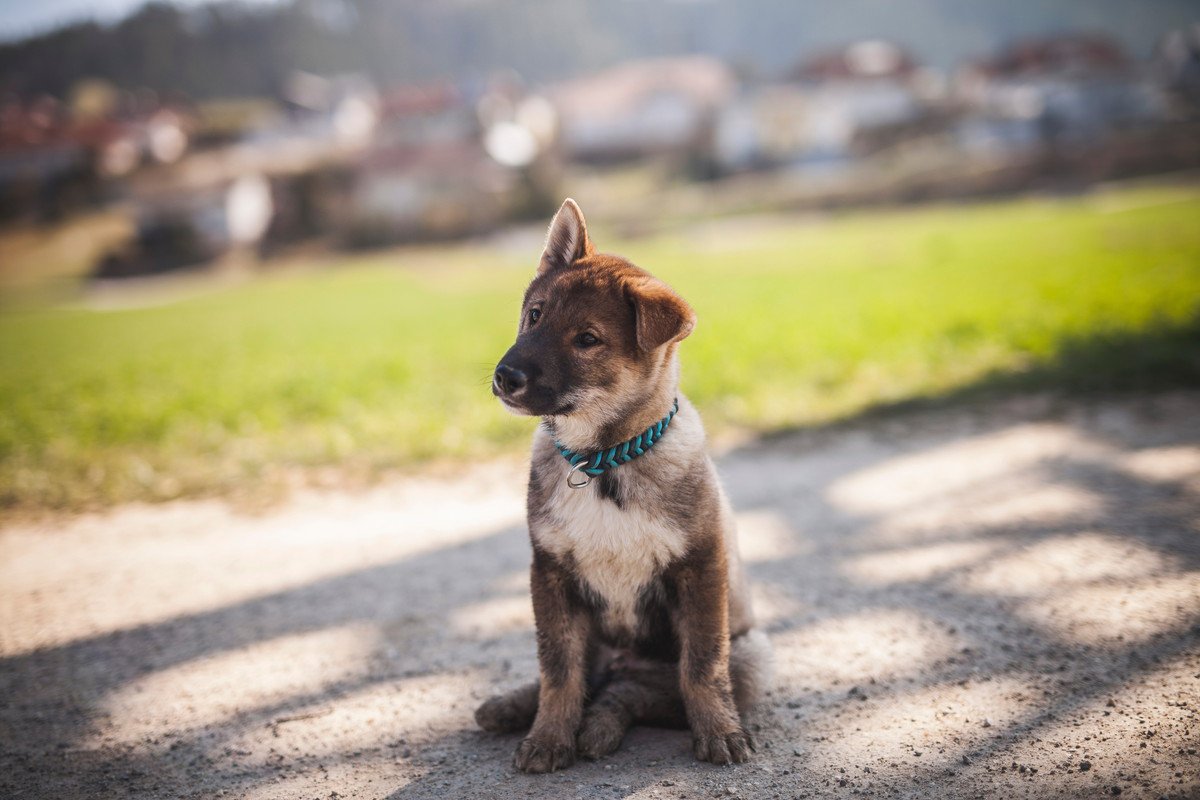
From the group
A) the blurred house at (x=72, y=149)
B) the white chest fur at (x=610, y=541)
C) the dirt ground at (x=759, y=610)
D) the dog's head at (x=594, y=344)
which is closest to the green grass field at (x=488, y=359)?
the dog's head at (x=594, y=344)

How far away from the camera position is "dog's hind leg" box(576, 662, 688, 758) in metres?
3.03

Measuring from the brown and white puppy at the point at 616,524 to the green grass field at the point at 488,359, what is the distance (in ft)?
1.76

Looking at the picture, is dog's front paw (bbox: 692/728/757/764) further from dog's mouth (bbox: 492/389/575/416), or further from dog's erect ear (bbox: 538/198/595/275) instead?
dog's erect ear (bbox: 538/198/595/275)

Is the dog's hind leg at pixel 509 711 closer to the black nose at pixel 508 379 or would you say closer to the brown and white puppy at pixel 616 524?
the brown and white puppy at pixel 616 524

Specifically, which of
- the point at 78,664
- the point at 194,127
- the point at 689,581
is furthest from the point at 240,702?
the point at 194,127

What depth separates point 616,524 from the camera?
2906mm

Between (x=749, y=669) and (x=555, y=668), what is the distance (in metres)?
0.81

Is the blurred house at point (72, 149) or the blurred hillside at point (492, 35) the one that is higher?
the blurred hillside at point (492, 35)

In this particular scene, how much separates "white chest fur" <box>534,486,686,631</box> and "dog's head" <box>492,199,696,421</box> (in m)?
0.35

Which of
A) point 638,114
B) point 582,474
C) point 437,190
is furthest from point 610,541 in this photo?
point 638,114

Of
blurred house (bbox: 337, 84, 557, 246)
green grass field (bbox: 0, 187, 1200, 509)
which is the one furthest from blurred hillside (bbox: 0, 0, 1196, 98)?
green grass field (bbox: 0, 187, 1200, 509)

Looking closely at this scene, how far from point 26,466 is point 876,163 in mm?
48237

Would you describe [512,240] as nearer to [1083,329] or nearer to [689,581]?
A: [1083,329]

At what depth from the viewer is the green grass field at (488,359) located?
735cm
